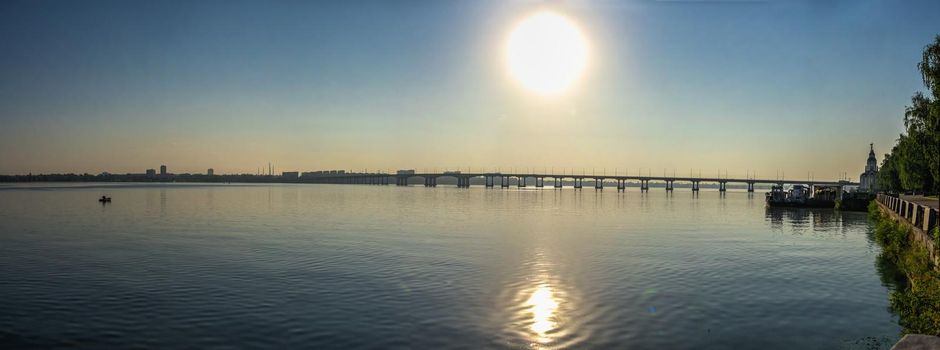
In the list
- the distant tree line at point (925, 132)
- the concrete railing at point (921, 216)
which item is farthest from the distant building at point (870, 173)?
the concrete railing at point (921, 216)

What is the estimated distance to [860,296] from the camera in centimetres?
2389

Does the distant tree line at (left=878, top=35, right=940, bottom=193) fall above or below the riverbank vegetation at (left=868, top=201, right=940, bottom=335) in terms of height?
above

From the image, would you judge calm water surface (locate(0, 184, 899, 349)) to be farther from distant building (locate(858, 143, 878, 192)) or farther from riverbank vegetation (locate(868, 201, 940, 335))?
distant building (locate(858, 143, 878, 192))

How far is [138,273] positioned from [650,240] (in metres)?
32.8

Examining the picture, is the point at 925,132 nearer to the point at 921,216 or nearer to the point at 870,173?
the point at 921,216

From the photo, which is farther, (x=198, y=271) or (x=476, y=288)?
(x=198, y=271)

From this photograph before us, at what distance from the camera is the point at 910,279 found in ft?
83.1

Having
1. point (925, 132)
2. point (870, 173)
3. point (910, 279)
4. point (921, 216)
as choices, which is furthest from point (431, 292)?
point (870, 173)

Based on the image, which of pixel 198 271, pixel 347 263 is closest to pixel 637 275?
pixel 347 263

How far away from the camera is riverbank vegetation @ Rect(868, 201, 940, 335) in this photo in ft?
52.2

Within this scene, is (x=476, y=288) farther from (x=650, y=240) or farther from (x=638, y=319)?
(x=650, y=240)

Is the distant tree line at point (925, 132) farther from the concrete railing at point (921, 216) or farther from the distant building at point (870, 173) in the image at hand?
the distant building at point (870, 173)

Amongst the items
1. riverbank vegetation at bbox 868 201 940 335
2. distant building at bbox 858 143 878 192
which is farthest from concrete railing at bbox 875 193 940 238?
distant building at bbox 858 143 878 192

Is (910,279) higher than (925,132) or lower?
lower
